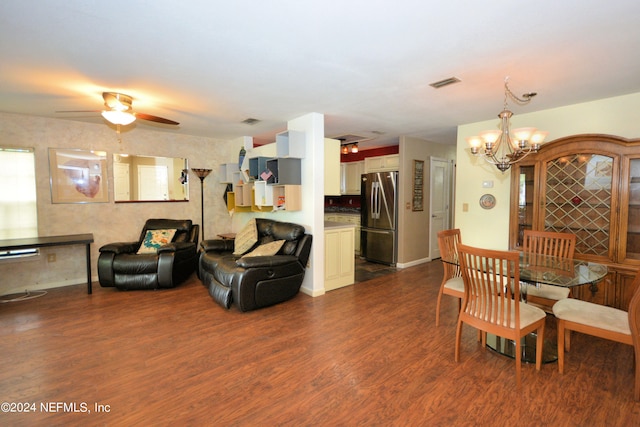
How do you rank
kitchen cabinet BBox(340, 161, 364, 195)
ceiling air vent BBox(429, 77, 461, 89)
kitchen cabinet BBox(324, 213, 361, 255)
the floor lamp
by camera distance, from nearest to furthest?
ceiling air vent BBox(429, 77, 461, 89)
the floor lamp
kitchen cabinet BBox(324, 213, 361, 255)
kitchen cabinet BBox(340, 161, 364, 195)

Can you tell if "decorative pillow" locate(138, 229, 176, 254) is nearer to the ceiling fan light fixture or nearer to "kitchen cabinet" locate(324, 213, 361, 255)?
the ceiling fan light fixture

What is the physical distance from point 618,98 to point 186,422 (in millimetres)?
4841

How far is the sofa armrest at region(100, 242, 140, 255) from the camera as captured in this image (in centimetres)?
408

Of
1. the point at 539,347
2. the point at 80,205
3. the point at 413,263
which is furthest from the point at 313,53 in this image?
the point at 413,263

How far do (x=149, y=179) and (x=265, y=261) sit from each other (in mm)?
2876

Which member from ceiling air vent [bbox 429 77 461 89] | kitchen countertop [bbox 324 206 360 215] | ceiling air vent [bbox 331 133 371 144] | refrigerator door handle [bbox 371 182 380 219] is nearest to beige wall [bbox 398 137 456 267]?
refrigerator door handle [bbox 371 182 380 219]

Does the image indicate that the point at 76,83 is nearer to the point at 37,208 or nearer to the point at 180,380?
the point at 37,208

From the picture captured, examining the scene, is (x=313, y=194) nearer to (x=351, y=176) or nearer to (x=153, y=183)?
(x=153, y=183)

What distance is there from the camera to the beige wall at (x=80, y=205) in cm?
406

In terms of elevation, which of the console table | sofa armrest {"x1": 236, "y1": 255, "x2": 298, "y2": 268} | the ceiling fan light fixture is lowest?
sofa armrest {"x1": 236, "y1": 255, "x2": 298, "y2": 268}

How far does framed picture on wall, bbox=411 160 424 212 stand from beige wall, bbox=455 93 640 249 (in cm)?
109

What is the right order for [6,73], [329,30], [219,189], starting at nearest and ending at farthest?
[329,30], [6,73], [219,189]

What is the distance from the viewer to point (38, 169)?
4.15m

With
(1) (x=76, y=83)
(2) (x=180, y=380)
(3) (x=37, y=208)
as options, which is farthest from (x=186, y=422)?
(3) (x=37, y=208)
